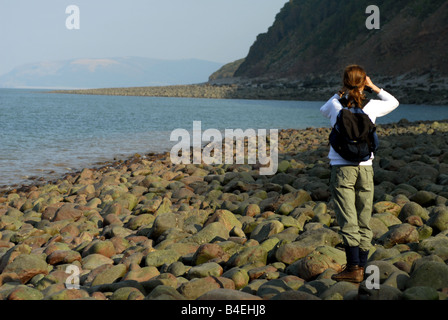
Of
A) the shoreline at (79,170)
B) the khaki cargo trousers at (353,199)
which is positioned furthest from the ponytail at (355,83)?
the shoreline at (79,170)

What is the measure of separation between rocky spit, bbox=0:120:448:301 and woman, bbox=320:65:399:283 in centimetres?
28

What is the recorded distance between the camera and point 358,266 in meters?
4.91

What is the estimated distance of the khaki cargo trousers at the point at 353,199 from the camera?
4.75m

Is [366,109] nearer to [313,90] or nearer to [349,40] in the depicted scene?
[313,90]

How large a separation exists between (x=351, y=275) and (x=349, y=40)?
9464 centimetres

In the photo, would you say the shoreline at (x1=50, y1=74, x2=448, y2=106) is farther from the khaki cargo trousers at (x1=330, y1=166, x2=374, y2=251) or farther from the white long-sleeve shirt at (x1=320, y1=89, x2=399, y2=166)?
the khaki cargo trousers at (x1=330, y1=166, x2=374, y2=251)

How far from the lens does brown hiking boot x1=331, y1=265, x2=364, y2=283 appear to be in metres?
4.87

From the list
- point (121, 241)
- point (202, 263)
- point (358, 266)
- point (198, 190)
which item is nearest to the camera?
point (358, 266)

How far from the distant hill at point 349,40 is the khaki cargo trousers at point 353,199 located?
67707 millimetres

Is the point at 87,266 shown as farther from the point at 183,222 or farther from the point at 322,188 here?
the point at 322,188

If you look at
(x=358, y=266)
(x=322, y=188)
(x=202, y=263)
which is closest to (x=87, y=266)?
(x=202, y=263)

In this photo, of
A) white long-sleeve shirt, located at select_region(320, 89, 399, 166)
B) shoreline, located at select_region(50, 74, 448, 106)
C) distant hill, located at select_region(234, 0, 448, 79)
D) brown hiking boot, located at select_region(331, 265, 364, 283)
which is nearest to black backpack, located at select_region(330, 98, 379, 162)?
white long-sleeve shirt, located at select_region(320, 89, 399, 166)

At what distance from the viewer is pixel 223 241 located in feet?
21.8
